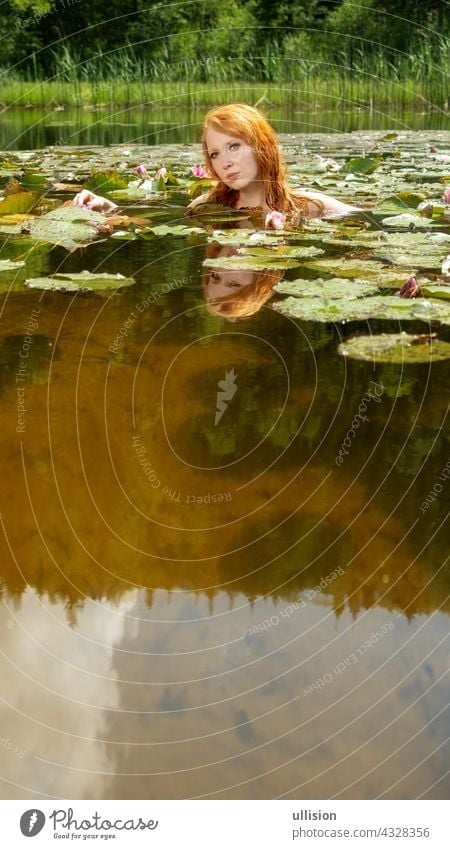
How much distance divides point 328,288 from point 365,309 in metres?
0.25

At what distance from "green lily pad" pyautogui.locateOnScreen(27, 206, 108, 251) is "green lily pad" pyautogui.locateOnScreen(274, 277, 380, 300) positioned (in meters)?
1.22

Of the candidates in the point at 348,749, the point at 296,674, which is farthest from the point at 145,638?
the point at 348,749

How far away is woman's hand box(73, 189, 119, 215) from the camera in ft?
13.6

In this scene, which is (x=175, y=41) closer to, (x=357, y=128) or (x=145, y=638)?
(x=357, y=128)

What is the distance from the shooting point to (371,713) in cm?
107

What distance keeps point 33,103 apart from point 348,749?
1763 cm

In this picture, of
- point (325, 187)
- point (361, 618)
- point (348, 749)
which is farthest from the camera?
point (325, 187)

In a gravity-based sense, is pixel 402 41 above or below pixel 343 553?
A: above

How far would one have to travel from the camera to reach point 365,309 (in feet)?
8.03

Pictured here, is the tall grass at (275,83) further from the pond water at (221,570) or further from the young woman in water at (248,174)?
the pond water at (221,570)

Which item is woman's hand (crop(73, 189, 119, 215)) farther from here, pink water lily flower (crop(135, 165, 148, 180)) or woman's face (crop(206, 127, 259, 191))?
pink water lily flower (crop(135, 165, 148, 180))

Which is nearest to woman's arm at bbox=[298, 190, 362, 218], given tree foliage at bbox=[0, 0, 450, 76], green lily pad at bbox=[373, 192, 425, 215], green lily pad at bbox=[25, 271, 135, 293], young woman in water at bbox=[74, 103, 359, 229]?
young woman in water at bbox=[74, 103, 359, 229]
